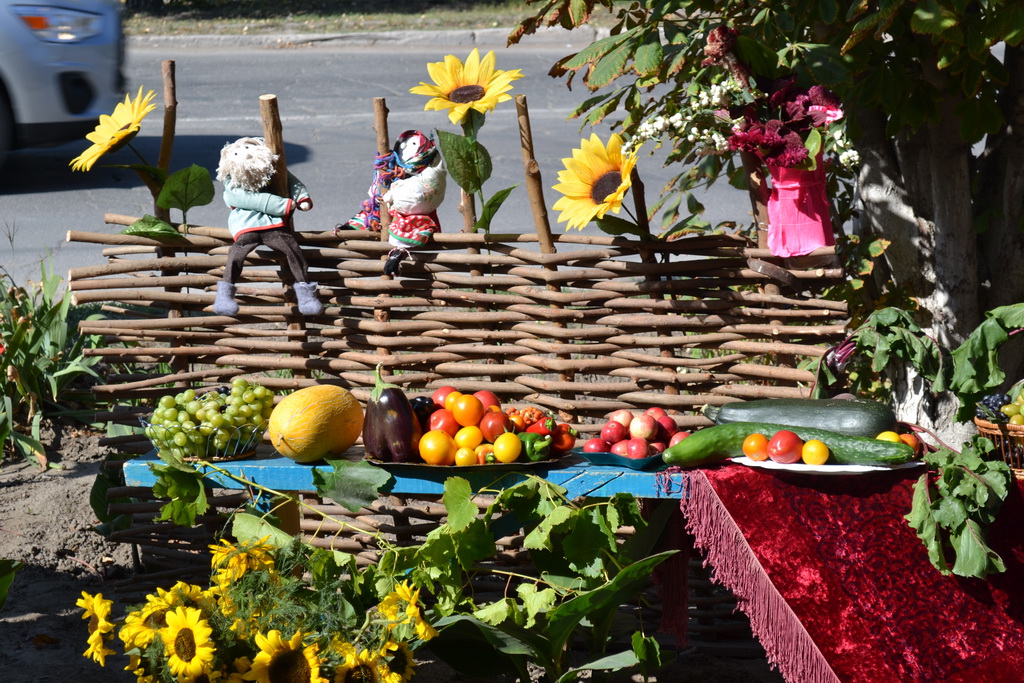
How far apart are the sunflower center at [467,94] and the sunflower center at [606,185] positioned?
1.62 ft

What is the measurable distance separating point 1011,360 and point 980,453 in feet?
4.18

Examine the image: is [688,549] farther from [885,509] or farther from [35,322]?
[35,322]

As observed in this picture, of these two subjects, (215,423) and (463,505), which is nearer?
(463,505)

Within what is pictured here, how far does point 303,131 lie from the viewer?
966 centimetres

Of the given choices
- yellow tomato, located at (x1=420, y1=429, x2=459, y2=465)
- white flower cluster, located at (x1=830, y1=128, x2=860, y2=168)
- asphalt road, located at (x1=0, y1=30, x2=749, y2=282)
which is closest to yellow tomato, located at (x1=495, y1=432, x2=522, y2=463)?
yellow tomato, located at (x1=420, y1=429, x2=459, y2=465)

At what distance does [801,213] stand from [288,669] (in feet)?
6.46

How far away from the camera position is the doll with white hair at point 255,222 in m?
3.23

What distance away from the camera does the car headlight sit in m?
7.35

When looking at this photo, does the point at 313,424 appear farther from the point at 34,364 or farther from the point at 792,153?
the point at 34,364

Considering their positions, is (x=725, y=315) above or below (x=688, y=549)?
above

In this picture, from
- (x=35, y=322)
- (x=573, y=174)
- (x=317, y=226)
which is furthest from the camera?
(x=317, y=226)

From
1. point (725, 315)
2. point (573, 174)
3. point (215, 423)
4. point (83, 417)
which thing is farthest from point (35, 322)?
point (725, 315)

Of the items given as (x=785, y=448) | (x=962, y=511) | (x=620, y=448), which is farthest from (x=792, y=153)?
(x=962, y=511)

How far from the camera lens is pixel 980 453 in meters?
2.68
